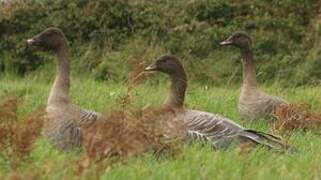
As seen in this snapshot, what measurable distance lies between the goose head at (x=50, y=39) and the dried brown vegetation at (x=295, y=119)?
2.45 m

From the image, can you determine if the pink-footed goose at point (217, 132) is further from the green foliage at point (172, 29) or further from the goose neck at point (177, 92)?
the green foliage at point (172, 29)

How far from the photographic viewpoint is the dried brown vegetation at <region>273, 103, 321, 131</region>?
10.2 metres

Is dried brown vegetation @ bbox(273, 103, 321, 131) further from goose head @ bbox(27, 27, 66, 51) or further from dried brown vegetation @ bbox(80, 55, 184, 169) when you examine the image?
goose head @ bbox(27, 27, 66, 51)

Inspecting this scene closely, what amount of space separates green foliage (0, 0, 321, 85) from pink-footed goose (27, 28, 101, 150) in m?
10.1

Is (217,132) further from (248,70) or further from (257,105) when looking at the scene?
(248,70)

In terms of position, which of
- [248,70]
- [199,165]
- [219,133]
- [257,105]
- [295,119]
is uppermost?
[199,165]

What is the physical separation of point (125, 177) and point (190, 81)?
1293cm

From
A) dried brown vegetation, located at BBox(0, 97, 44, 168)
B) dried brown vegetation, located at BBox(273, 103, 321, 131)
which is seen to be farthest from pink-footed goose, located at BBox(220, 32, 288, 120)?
dried brown vegetation, located at BBox(0, 97, 44, 168)

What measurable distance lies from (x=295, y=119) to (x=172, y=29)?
1153 cm

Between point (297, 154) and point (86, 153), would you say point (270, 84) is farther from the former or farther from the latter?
point (86, 153)

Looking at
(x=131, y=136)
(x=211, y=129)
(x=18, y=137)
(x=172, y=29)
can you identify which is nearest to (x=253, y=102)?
(x=211, y=129)

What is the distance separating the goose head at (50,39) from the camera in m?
9.67

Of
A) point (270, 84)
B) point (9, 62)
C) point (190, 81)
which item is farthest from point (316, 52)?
point (9, 62)

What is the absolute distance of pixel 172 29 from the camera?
21.6m
